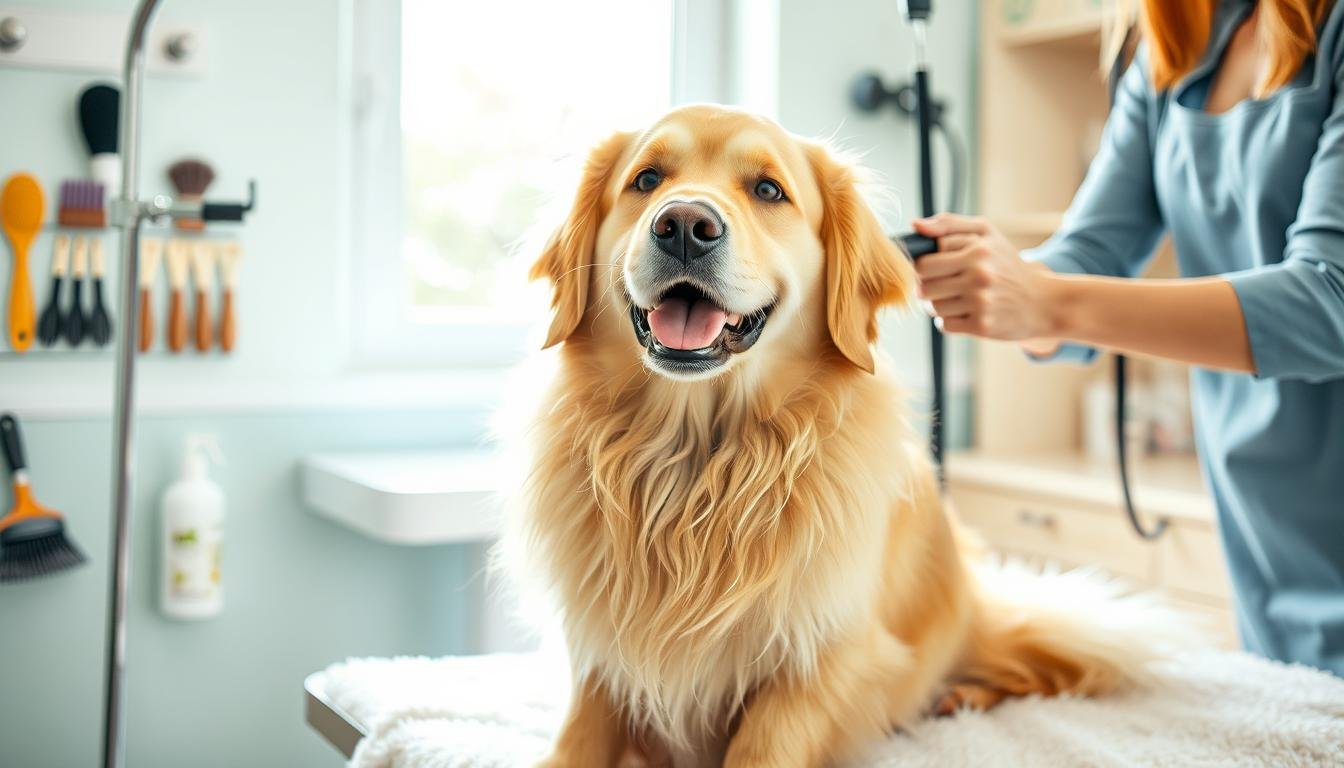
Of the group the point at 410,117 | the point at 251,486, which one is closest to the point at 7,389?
the point at 251,486

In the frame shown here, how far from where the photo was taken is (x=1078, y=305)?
1.18 metres

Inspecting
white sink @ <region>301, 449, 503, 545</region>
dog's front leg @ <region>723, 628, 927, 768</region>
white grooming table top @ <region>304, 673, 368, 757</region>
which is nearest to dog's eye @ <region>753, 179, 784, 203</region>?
dog's front leg @ <region>723, 628, 927, 768</region>

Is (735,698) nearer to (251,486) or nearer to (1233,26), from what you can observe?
(1233,26)

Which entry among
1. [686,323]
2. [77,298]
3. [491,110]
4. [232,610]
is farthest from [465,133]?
[686,323]

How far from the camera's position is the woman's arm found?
1.15 meters

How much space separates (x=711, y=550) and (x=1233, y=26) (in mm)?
920

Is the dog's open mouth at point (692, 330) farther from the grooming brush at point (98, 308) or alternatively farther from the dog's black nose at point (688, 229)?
the grooming brush at point (98, 308)

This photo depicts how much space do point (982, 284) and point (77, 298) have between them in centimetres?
152

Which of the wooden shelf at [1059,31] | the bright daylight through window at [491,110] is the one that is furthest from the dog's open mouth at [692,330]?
the wooden shelf at [1059,31]

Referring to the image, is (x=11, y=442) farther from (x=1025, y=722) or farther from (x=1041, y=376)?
(x=1041, y=376)

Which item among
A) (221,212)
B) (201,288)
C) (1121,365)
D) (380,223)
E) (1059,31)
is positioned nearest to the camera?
(221,212)

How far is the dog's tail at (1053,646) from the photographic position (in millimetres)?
1244

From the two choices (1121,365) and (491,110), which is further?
→ (491,110)

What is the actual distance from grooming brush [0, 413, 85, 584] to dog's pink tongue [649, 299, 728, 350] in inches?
52.9
